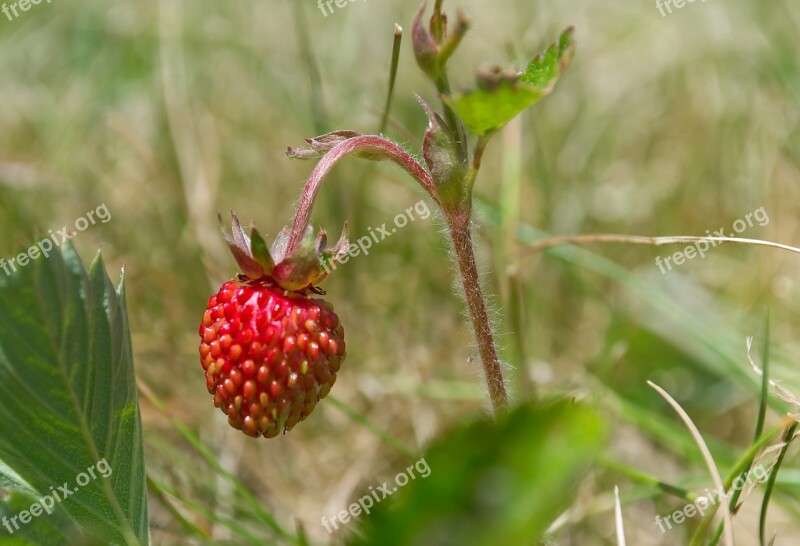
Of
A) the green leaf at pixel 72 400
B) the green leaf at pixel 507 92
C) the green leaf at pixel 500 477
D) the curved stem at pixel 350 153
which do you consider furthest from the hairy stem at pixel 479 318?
the green leaf at pixel 500 477

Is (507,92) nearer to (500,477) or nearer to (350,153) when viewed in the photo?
(350,153)

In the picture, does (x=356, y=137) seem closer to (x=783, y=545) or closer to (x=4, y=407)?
(x=4, y=407)

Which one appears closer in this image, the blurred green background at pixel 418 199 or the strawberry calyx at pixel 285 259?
the strawberry calyx at pixel 285 259

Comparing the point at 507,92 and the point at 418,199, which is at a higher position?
the point at 507,92

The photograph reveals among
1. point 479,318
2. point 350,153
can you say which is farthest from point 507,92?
point 479,318

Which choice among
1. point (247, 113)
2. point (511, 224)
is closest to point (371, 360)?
point (511, 224)

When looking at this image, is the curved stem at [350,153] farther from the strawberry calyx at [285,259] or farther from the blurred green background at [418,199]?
the blurred green background at [418,199]
